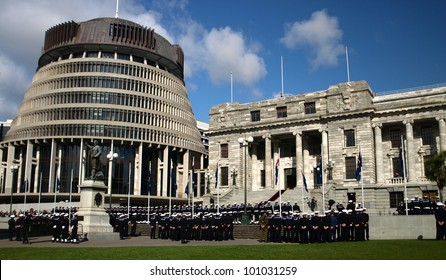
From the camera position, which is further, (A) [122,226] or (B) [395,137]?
(B) [395,137]

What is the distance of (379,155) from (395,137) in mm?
3385

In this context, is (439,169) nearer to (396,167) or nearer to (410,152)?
(410,152)

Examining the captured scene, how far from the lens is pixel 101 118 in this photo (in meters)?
87.0

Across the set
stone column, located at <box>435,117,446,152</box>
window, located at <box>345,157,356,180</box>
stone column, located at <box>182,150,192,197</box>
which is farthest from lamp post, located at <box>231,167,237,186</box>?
stone column, located at <box>182,150,192,197</box>

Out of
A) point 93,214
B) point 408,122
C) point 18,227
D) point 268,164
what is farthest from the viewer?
point 268,164

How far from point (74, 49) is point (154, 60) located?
1701 cm

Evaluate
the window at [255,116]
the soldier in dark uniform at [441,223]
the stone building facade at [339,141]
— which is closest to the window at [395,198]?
the stone building facade at [339,141]

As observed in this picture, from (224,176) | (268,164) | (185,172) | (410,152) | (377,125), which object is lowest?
(224,176)

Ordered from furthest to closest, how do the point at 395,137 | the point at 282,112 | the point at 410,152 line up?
1. the point at 282,112
2. the point at 395,137
3. the point at 410,152

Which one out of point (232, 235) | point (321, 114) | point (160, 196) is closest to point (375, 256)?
point (232, 235)

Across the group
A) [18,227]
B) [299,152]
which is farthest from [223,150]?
[18,227]

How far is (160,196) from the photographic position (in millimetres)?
90062

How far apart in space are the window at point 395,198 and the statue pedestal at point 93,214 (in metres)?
33.1
